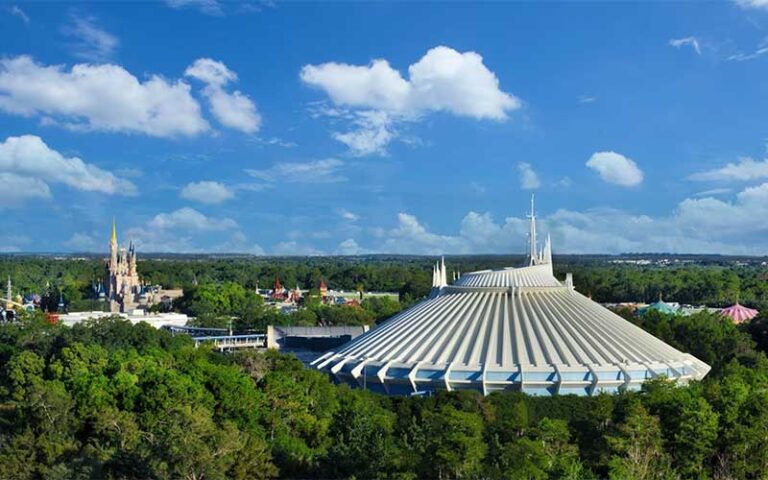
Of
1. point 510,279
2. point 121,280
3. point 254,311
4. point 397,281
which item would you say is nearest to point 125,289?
point 121,280

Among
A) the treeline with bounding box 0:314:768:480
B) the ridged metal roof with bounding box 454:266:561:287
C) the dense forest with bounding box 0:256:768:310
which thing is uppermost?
the ridged metal roof with bounding box 454:266:561:287

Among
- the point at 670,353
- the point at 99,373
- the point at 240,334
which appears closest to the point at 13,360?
the point at 99,373

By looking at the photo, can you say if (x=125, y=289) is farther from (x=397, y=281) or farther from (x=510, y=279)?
(x=510, y=279)

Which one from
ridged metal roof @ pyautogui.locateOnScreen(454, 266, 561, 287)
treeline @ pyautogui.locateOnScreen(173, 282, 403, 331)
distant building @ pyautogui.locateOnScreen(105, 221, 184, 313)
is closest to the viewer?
ridged metal roof @ pyautogui.locateOnScreen(454, 266, 561, 287)

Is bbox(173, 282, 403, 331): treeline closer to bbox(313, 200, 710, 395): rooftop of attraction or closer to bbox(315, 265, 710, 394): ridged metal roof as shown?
bbox(313, 200, 710, 395): rooftop of attraction

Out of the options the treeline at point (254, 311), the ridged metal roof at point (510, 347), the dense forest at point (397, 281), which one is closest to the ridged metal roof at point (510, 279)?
the ridged metal roof at point (510, 347)

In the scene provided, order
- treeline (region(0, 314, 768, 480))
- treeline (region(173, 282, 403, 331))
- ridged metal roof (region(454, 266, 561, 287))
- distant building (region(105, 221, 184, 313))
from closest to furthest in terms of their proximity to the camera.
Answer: treeline (region(0, 314, 768, 480)) < ridged metal roof (region(454, 266, 561, 287)) < treeline (region(173, 282, 403, 331)) < distant building (region(105, 221, 184, 313))

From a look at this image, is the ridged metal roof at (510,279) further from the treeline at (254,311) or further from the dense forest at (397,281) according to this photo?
the dense forest at (397,281)

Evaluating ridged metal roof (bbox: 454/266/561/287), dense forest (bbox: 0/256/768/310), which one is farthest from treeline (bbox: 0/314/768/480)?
dense forest (bbox: 0/256/768/310)
